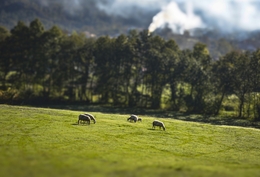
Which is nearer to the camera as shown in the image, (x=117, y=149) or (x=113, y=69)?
(x=117, y=149)

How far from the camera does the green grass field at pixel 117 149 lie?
2292cm

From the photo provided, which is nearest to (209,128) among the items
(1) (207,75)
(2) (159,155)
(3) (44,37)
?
(2) (159,155)

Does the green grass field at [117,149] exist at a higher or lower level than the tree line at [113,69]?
lower

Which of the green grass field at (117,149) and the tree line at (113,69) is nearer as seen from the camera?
the green grass field at (117,149)

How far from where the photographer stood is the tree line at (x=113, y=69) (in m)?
98.9

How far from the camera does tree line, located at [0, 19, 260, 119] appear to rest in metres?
98.9

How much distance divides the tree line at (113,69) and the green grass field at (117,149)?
48.8 meters

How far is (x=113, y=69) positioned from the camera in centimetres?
10994

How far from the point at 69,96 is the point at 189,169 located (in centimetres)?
8893

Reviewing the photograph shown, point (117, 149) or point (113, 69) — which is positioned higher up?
point (113, 69)

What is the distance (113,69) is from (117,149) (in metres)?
80.0

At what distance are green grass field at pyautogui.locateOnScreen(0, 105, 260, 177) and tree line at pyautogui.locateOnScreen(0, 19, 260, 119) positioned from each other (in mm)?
48756

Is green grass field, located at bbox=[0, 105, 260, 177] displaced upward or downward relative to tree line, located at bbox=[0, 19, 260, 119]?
downward

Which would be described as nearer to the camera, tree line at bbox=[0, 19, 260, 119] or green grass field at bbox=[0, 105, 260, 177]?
green grass field at bbox=[0, 105, 260, 177]
